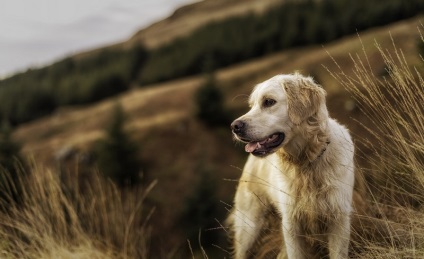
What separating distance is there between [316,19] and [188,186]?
35.5 metres

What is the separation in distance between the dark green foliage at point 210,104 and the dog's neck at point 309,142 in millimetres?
32043

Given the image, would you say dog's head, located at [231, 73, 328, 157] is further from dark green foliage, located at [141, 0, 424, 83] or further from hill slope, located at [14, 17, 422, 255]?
dark green foliage, located at [141, 0, 424, 83]

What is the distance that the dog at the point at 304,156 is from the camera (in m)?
3.88

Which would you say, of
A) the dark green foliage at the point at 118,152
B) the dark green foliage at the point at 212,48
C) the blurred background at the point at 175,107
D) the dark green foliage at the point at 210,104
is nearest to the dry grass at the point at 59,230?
the blurred background at the point at 175,107

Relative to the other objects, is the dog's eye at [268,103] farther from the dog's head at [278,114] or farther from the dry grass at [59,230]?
the dry grass at [59,230]

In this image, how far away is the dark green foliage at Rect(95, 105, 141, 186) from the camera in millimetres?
29531

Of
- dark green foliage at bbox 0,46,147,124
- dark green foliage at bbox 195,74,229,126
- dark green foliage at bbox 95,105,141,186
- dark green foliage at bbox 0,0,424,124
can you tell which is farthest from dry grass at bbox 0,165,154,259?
dark green foliage at bbox 0,46,147,124

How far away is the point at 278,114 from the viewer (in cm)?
398

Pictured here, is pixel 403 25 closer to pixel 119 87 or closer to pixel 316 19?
pixel 316 19

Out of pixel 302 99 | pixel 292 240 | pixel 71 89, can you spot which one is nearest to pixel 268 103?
pixel 302 99

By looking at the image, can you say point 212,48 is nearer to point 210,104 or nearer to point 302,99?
point 210,104

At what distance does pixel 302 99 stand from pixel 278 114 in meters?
0.23

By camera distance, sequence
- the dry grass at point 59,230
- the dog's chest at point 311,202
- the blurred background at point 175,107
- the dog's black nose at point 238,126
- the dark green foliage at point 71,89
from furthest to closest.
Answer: the dark green foliage at point 71,89 → the blurred background at point 175,107 → the dry grass at point 59,230 → the dog's chest at point 311,202 → the dog's black nose at point 238,126

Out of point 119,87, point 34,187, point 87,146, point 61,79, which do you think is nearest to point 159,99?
point 87,146
